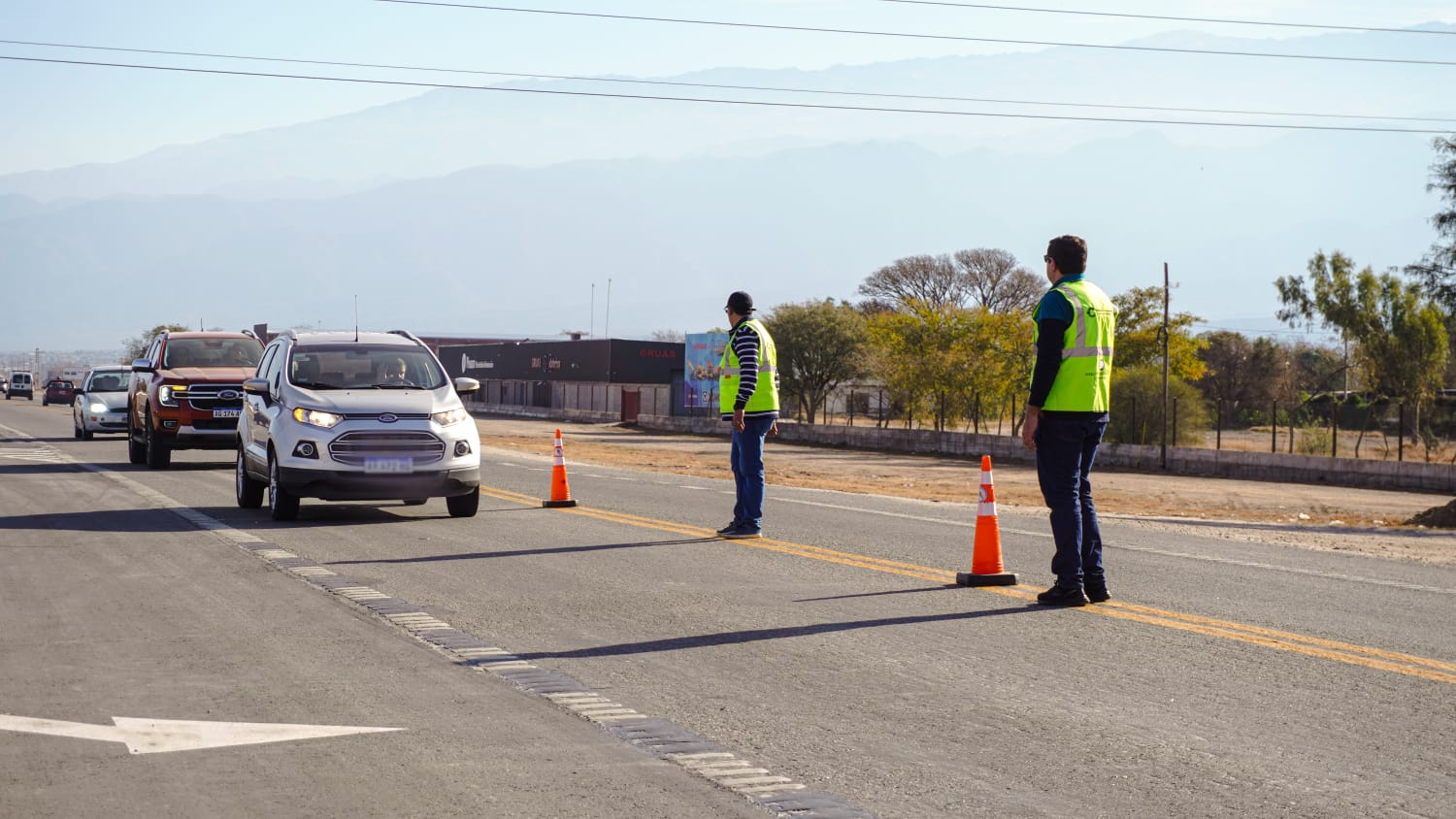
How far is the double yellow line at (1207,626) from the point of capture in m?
7.76

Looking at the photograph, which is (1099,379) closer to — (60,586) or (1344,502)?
(60,586)

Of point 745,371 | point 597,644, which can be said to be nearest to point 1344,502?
point 745,371

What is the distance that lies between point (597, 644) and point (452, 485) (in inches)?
271

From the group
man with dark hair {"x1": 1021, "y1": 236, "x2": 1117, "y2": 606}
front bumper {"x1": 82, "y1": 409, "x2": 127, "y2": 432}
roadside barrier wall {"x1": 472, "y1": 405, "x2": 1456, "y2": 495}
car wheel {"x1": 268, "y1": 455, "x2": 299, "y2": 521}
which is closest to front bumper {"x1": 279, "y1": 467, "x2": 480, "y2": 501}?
car wheel {"x1": 268, "y1": 455, "x2": 299, "y2": 521}

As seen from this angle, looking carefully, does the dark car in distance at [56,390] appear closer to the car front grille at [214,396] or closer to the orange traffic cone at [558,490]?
the car front grille at [214,396]

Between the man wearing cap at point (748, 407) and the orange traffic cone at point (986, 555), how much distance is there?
338 cm

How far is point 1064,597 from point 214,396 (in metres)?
16.3

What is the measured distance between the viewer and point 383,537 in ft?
44.5

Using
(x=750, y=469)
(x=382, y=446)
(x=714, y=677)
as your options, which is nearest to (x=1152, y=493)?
(x=750, y=469)

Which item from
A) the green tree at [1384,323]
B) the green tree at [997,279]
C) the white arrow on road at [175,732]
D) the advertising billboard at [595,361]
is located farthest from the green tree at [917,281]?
the white arrow on road at [175,732]

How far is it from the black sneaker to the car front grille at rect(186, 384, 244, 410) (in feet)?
51.9

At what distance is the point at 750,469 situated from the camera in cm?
1382

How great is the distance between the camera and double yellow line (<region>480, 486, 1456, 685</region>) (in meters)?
7.76

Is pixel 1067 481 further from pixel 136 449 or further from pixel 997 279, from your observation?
pixel 997 279
